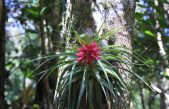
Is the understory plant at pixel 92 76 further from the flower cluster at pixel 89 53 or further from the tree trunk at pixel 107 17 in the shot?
the tree trunk at pixel 107 17

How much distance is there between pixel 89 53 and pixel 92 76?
0.14 m

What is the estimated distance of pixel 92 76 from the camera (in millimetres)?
2348

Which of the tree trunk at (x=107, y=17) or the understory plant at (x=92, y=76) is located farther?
the tree trunk at (x=107, y=17)

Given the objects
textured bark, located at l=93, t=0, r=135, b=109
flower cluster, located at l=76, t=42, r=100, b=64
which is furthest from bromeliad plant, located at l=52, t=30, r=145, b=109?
textured bark, located at l=93, t=0, r=135, b=109

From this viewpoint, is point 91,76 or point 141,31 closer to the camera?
point 91,76

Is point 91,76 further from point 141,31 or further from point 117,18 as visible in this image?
point 141,31

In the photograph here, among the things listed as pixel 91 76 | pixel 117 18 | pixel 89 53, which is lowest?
pixel 91 76

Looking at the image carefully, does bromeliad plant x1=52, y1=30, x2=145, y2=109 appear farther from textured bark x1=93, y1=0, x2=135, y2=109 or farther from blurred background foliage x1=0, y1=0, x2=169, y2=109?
blurred background foliage x1=0, y1=0, x2=169, y2=109

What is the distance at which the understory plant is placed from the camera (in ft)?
7.59

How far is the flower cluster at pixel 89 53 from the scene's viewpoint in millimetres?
2312

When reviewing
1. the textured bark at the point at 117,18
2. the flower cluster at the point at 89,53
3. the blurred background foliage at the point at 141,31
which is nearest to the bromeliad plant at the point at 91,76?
the flower cluster at the point at 89,53

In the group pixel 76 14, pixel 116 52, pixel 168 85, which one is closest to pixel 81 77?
pixel 116 52

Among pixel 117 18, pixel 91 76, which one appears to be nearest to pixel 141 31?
pixel 117 18

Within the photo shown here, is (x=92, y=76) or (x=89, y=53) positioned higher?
(x=89, y=53)
